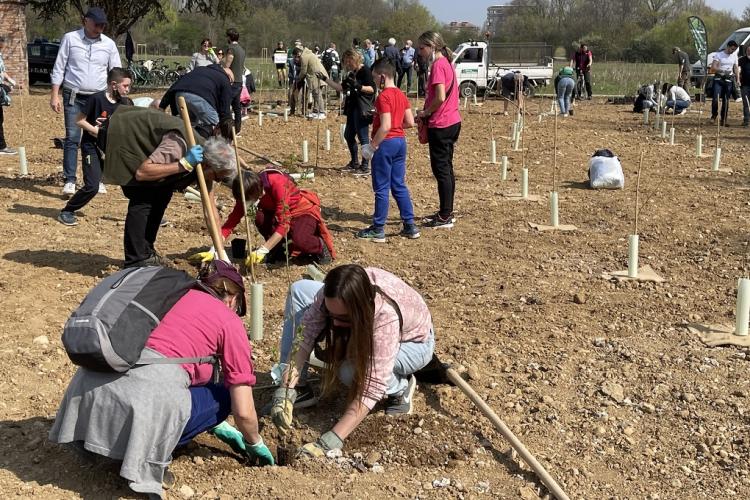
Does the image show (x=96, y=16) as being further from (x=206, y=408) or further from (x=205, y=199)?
(x=206, y=408)

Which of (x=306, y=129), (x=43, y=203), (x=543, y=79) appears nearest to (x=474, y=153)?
(x=306, y=129)

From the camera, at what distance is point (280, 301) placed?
5934mm

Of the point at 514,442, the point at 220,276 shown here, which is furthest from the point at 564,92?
the point at 220,276

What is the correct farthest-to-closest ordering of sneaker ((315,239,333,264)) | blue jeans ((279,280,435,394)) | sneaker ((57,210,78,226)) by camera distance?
sneaker ((57,210,78,226)), sneaker ((315,239,333,264)), blue jeans ((279,280,435,394))

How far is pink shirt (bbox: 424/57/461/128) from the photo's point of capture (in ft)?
23.9

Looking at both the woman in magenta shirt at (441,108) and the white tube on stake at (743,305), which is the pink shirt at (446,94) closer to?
the woman in magenta shirt at (441,108)

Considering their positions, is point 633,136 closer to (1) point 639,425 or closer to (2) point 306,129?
(2) point 306,129

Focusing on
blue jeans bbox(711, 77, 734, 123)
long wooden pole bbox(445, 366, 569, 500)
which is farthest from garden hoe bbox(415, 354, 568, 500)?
blue jeans bbox(711, 77, 734, 123)

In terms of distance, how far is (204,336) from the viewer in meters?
3.35

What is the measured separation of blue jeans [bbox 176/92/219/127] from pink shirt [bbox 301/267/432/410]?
13.8 ft

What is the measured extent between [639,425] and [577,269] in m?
2.61

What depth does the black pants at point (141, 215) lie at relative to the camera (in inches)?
212

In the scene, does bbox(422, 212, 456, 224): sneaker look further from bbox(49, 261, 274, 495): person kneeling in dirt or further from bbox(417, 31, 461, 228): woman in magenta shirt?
bbox(49, 261, 274, 495): person kneeling in dirt

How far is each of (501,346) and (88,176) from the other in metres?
Answer: 4.00
